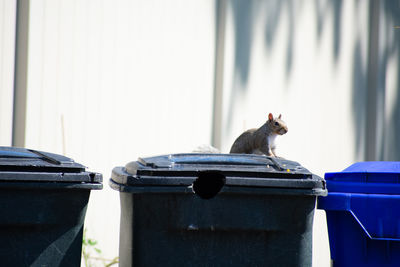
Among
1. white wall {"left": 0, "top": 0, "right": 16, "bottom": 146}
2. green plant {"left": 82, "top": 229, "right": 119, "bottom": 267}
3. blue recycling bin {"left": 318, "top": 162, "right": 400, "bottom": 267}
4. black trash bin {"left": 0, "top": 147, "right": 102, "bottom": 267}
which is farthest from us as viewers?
green plant {"left": 82, "top": 229, "right": 119, "bottom": 267}

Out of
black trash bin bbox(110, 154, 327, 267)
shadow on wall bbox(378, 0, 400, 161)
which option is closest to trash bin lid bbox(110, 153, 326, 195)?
black trash bin bbox(110, 154, 327, 267)

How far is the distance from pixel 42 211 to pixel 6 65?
1.82 metres

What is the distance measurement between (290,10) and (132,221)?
14.4 feet

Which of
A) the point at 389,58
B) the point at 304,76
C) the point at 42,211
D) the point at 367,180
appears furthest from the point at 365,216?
the point at 389,58

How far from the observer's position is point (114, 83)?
16.1 ft

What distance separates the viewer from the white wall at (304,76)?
592cm

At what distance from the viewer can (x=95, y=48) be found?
477 centimetres

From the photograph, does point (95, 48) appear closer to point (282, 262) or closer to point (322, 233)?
point (282, 262)

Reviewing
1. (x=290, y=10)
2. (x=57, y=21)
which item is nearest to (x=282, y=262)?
(x=57, y=21)

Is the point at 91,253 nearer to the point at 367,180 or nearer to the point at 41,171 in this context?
the point at 41,171

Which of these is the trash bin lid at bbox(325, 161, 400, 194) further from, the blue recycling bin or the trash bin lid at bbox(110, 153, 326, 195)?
the trash bin lid at bbox(110, 153, 326, 195)

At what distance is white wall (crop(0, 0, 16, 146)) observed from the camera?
4184mm

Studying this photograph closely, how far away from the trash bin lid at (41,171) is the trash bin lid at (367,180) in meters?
1.21

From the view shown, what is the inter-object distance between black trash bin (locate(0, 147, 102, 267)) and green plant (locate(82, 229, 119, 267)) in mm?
1825
